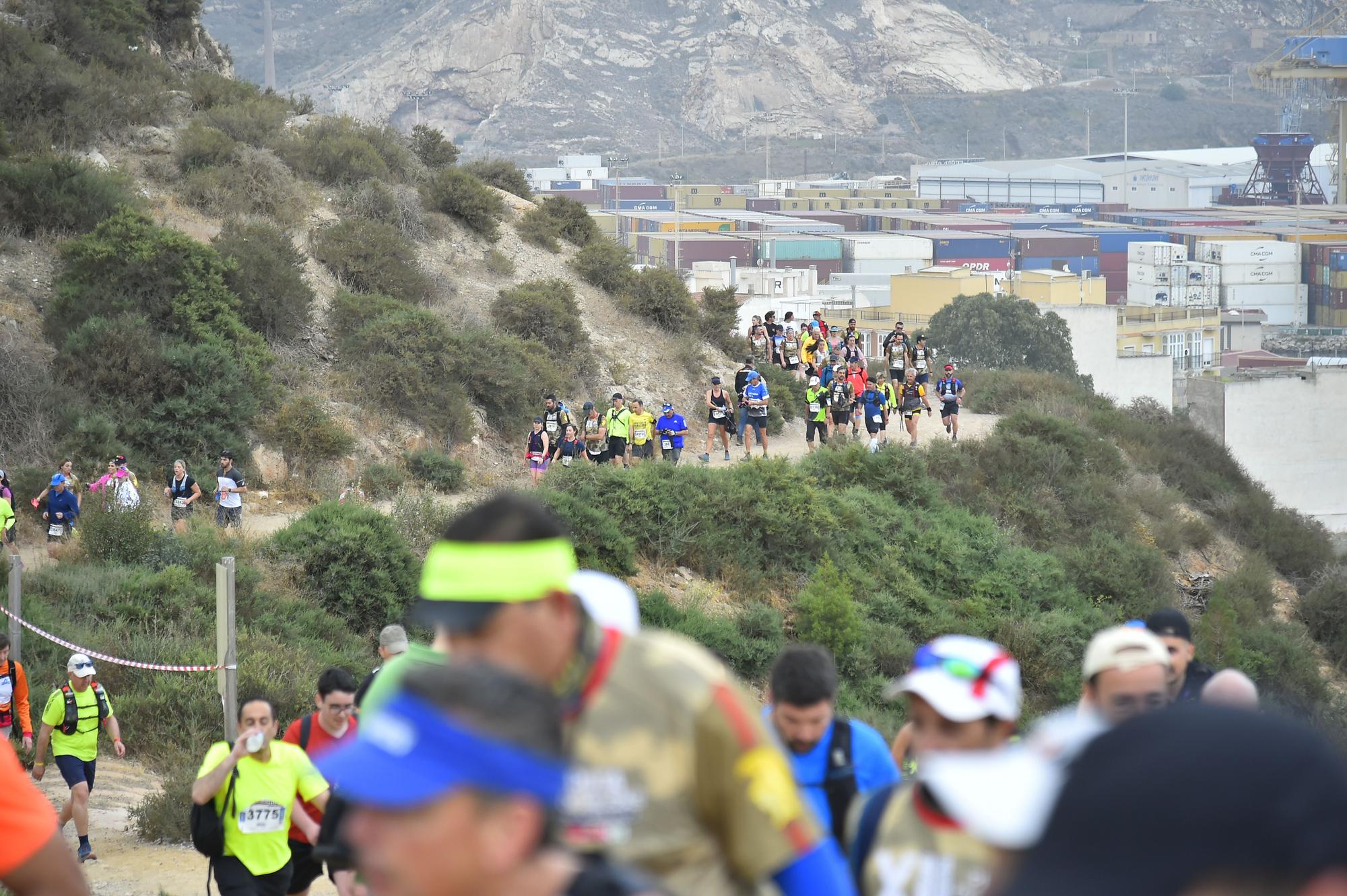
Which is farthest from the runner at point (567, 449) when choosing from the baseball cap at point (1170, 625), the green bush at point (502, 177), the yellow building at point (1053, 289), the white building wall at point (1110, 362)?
the yellow building at point (1053, 289)

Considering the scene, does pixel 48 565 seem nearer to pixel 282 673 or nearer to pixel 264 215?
pixel 282 673

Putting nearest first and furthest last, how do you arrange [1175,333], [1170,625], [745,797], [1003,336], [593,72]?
[745,797] → [1170,625] → [1003,336] → [1175,333] → [593,72]

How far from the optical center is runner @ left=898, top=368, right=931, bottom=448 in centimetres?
2689

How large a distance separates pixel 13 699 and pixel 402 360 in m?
16.4

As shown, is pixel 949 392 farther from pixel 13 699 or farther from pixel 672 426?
pixel 13 699

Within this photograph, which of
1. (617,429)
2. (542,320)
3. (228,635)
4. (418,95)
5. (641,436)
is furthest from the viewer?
(418,95)

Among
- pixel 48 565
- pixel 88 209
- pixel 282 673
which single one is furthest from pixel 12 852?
pixel 88 209

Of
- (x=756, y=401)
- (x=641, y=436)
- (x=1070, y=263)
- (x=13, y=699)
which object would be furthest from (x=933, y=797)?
(x=1070, y=263)

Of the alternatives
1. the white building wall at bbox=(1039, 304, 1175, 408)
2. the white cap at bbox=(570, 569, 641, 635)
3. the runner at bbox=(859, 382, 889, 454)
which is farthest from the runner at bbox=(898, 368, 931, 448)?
the white building wall at bbox=(1039, 304, 1175, 408)

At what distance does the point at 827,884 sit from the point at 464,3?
20466cm

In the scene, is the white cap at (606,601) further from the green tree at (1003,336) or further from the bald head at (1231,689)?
the green tree at (1003,336)

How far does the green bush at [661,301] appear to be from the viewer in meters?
35.0

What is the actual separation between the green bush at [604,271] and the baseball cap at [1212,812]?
34.4 m

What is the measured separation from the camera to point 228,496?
19.4 m
